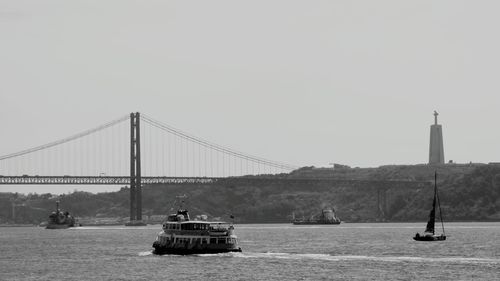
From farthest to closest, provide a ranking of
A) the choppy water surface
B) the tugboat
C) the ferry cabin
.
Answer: the tugboat → the ferry cabin → the choppy water surface

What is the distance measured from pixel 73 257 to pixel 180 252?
14.5m

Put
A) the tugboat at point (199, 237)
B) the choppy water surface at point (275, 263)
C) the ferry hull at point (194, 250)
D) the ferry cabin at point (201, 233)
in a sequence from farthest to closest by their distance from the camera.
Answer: the ferry hull at point (194, 250) → the tugboat at point (199, 237) → the ferry cabin at point (201, 233) → the choppy water surface at point (275, 263)

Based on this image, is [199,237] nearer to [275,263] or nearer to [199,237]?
[199,237]

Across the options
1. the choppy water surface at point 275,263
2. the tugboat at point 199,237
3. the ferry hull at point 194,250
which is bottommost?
the choppy water surface at point 275,263

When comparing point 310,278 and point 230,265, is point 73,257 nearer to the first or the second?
point 230,265

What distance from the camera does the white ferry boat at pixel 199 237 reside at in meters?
119

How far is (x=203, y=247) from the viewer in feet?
391

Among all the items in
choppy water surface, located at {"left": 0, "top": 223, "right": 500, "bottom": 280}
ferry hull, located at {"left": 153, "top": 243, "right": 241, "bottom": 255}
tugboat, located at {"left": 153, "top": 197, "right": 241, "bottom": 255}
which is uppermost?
tugboat, located at {"left": 153, "top": 197, "right": 241, "bottom": 255}

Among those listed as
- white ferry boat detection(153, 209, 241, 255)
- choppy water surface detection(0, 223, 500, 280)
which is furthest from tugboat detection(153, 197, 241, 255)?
choppy water surface detection(0, 223, 500, 280)

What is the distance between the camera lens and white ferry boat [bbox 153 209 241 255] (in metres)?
119

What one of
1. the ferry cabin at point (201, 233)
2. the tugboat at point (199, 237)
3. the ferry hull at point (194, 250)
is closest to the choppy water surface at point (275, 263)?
the ferry hull at point (194, 250)

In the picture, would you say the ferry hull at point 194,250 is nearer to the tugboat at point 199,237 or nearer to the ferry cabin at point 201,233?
the tugboat at point 199,237

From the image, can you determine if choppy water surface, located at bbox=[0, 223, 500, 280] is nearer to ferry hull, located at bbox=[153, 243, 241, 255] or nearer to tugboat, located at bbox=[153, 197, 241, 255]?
ferry hull, located at bbox=[153, 243, 241, 255]


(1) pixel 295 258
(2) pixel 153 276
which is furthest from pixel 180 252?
(2) pixel 153 276
